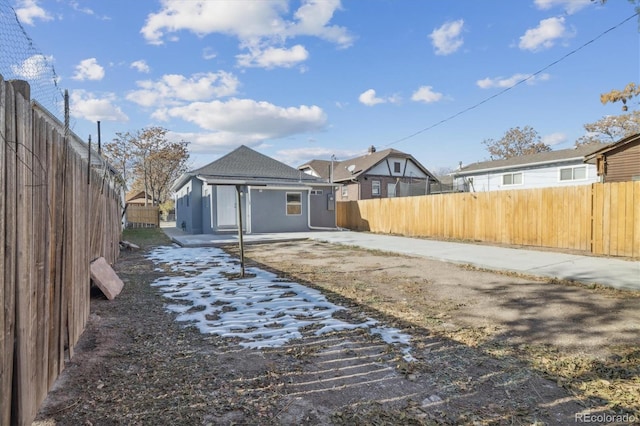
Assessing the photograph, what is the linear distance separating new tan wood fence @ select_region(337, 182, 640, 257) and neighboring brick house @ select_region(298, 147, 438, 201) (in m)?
10.1

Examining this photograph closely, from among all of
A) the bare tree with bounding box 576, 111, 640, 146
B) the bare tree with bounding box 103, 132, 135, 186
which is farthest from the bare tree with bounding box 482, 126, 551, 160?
the bare tree with bounding box 103, 132, 135, 186

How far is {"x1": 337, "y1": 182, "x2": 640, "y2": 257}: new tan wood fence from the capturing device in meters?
8.88

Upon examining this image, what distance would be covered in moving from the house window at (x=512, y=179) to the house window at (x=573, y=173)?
2.50 m

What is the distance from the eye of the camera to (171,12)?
8109mm

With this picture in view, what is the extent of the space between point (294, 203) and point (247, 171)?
3.20 meters

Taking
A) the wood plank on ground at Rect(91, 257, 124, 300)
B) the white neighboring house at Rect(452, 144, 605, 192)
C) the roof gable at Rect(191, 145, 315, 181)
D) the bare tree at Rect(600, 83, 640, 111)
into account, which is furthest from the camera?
the white neighboring house at Rect(452, 144, 605, 192)

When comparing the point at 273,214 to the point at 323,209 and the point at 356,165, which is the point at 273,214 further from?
the point at 356,165

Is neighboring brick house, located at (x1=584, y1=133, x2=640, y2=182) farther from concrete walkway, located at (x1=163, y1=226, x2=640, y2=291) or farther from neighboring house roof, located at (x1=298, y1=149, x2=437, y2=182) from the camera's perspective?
neighboring house roof, located at (x1=298, y1=149, x2=437, y2=182)

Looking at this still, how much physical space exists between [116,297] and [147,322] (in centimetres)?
149

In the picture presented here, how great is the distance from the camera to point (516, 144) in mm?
39500

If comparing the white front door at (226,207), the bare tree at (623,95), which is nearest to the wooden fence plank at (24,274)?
the bare tree at (623,95)

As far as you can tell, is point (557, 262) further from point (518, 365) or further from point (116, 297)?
point (116, 297)

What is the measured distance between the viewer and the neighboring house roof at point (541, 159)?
1986 centimetres

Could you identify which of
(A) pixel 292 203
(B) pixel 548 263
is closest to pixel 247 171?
(A) pixel 292 203
